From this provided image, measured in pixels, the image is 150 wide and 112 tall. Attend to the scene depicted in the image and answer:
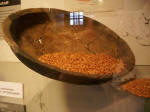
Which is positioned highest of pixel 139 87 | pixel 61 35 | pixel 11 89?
pixel 61 35

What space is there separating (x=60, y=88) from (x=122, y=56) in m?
0.40

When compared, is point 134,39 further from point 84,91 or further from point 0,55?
point 0,55

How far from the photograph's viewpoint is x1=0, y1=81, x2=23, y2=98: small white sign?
93 cm

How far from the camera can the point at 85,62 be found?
62 centimetres

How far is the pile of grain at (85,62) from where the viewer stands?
56cm

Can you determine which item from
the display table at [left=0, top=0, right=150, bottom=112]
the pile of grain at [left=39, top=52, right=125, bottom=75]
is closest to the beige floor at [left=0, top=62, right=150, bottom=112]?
the display table at [left=0, top=0, right=150, bottom=112]

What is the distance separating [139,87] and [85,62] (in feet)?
0.75

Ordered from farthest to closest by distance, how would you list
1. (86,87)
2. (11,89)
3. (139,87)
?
(11,89)
(86,87)
(139,87)

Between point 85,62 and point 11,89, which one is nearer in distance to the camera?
point 85,62

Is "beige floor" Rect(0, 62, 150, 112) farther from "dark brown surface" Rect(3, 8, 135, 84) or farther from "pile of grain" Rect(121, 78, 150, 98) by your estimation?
"dark brown surface" Rect(3, 8, 135, 84)

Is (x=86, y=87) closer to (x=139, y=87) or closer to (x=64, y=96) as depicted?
(x=64, y=96)

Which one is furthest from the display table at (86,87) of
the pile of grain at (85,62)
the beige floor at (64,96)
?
the pile of grain at (85,62)

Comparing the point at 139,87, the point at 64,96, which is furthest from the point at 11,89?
the point at 139,87

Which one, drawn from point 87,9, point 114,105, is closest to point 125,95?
point 114,105
